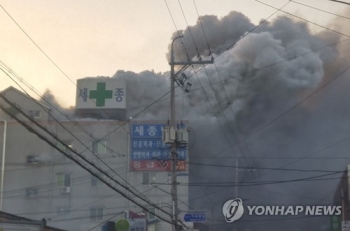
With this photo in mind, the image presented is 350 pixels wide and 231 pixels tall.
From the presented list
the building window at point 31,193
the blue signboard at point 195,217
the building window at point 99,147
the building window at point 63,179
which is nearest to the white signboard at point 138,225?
the blue signboard at point 195,217

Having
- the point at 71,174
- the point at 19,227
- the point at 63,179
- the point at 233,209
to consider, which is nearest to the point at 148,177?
the point at 71,174

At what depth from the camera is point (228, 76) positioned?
234ft

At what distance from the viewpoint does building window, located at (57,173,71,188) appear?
191 ft

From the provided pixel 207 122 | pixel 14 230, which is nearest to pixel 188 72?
pixel 207 122

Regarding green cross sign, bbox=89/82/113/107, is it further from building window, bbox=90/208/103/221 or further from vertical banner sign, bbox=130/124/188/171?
building window, bbox=90/208/103/221

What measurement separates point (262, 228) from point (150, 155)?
41.8 feet

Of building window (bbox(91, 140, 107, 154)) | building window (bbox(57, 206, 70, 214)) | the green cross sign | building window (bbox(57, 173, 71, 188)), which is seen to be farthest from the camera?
the green cross sign

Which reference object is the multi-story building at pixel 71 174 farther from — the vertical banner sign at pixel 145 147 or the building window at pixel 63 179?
the vertical banner sign at pixel 145 147

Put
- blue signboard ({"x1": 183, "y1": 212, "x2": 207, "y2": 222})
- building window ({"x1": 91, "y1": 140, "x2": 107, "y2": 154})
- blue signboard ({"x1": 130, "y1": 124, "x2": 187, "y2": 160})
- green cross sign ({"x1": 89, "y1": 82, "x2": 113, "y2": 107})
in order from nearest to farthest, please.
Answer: blue signboard ({"x1": 183, "y1": 212, "x2": 207, "y2": 222}) → blue signboard ({"x1": 130, "y1": 124, "x2": 187, "y2": 160}) → building window ({"x1": 91, "y1": 140, "x2": 107, "y2": 154}) → green cross sign ({"x1": 89, "y1": 82, "x2": 113, "y2": 107})

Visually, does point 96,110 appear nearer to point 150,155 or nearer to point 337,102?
point 150,155

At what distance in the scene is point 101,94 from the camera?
6262 cm
